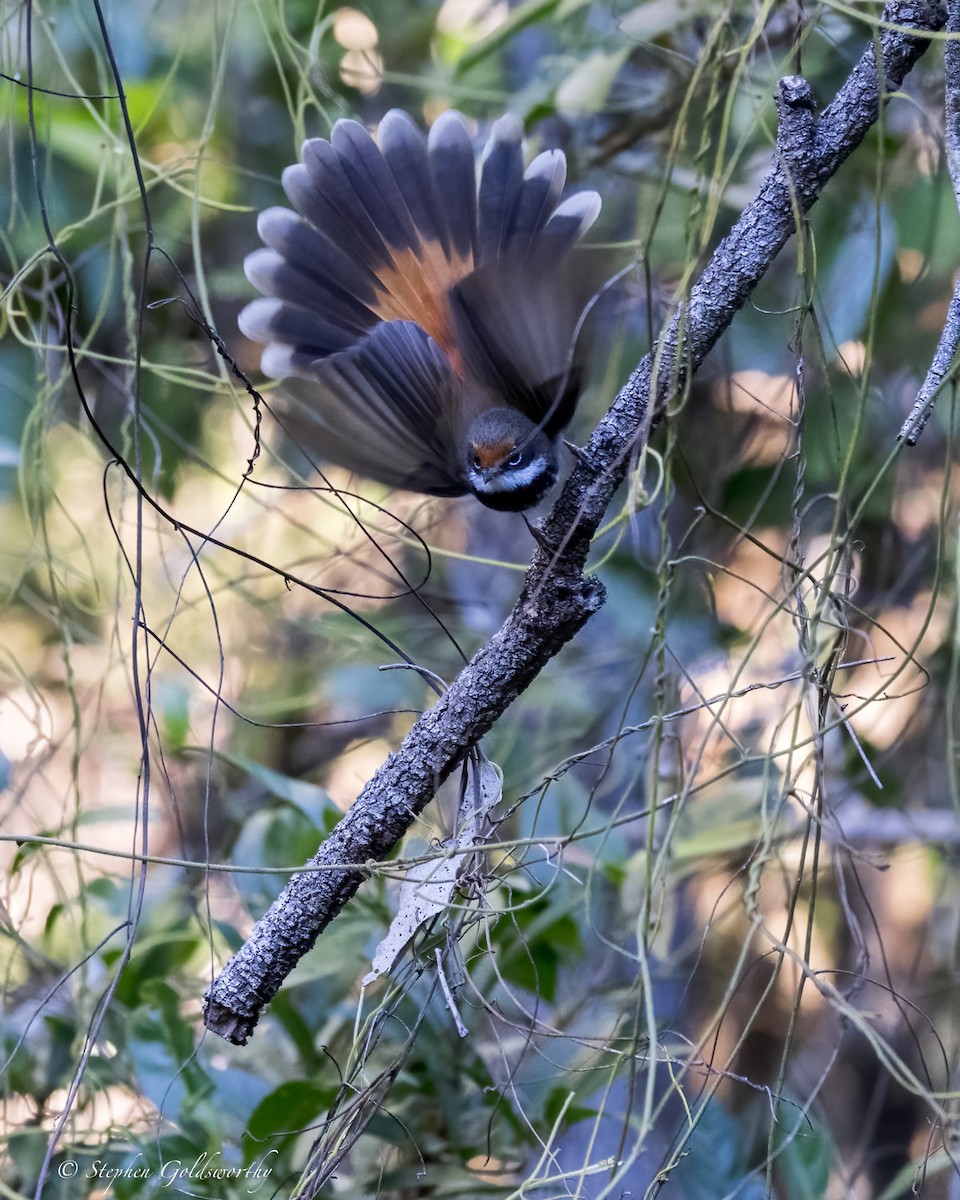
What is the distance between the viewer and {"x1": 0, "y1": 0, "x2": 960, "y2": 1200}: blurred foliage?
48.3 inches

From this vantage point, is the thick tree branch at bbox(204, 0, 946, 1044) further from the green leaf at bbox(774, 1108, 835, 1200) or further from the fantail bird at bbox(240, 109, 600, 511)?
the green leaf at bbox(774, 1108, 835, 1200)

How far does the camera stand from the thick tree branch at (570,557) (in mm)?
728

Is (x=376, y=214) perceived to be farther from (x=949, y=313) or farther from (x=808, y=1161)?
(x=808, y=1161)

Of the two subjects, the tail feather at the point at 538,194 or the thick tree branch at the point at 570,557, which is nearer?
the thick tree branch at the point at 570,557

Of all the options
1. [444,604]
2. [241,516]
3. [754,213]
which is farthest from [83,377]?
[754,213]

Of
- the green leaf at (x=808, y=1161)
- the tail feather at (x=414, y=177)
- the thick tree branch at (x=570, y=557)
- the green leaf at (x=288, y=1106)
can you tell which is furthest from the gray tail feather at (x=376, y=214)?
the green leaf at (x=808, y=1161)

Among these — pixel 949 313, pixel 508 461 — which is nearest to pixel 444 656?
pixel 508 461

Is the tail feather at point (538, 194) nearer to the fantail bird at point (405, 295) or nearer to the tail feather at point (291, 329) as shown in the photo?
the fantail bird at point (405, 295)

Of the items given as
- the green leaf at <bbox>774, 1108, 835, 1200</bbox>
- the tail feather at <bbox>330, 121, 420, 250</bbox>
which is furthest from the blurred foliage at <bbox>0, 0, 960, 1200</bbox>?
the tail feather at <bbox>330, 121, 420, 250</bbox>

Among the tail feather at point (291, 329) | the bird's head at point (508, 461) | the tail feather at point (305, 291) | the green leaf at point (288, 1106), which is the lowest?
the green leaf at point (288, 1106)

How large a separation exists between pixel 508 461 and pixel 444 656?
0.86 meters

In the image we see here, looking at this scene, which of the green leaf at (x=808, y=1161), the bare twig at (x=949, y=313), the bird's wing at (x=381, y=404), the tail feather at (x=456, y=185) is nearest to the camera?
the bare twig at (x=949, y=313)

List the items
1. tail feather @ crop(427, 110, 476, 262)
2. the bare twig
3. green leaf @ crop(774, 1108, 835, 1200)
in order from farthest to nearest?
1. green leaf @ crop(774, 1108, 835, 1200)
2. tail feather @ crop(427, 110, 476, 262)
3. the bare twig

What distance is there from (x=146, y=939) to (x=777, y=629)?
3.35 feet
